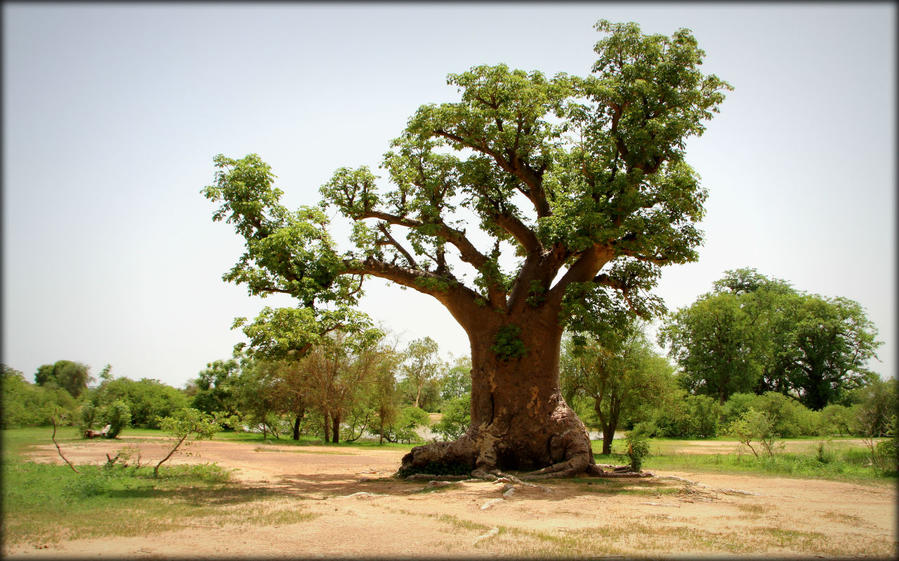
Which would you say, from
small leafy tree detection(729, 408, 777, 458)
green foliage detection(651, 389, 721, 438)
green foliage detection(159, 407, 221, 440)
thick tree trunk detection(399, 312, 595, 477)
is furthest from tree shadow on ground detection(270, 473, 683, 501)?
green foliage detection(651, 389, 721, 438)

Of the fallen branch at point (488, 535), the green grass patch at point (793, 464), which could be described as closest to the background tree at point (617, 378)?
the green grass patch at point (793, 464)

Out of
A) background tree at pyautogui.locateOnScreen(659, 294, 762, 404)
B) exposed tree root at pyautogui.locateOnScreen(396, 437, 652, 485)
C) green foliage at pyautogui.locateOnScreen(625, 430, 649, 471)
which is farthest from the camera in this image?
background tree at pyautogui.locateOnScreen(659, 294, 762, 404)

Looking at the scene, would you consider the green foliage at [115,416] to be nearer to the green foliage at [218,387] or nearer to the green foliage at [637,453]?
the green foliage at [218,387]

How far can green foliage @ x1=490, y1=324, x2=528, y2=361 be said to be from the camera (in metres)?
15.1

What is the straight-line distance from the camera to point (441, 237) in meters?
16.1

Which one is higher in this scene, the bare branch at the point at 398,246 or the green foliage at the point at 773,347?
the bare branch at the point at 398,246

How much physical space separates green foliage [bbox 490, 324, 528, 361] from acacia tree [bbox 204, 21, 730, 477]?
5 cm

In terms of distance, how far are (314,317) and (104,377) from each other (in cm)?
2147

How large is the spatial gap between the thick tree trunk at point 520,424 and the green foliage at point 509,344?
10.0 inches

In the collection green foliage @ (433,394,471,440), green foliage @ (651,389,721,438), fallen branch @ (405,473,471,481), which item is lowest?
green foliage @ (651,389,721,438)

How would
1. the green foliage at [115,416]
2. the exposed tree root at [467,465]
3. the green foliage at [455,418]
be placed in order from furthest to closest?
the green foliage at [455,418]
the green foliage at [115,416]
the exposed tree root at [467,465]

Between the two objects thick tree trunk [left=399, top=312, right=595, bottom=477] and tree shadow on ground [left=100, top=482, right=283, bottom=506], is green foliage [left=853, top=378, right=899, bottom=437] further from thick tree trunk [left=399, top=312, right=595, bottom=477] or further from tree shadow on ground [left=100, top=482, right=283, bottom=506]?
tree shadow on ground [left=100, top=482, right=283, bottom=506]

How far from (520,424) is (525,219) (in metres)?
6.10

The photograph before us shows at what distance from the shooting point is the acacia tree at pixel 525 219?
14.1 meters
